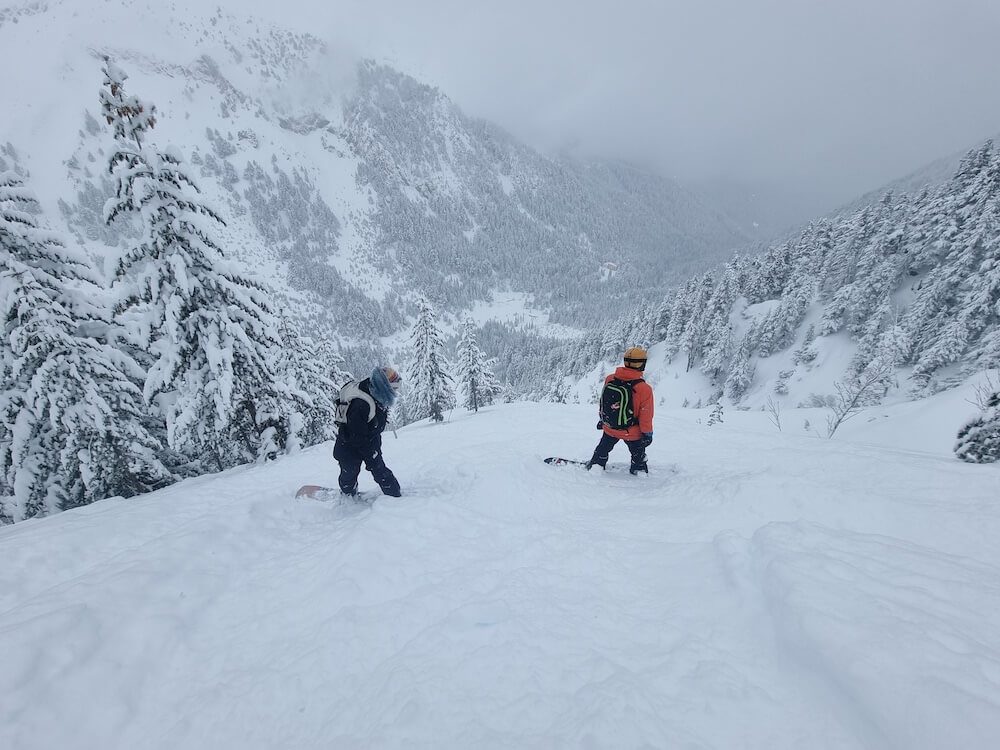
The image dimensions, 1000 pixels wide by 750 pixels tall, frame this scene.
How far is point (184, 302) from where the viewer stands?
10.3 metres

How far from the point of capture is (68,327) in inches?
413

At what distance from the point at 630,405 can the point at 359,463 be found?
4516 millimetres

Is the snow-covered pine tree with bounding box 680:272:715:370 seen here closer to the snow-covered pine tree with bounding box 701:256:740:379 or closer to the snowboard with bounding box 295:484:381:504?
the snow-covered pine tree with bounding box 701:256:740:379

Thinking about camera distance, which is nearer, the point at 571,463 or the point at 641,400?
the point at 641,400

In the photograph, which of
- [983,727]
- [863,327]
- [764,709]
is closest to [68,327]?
[764,709]

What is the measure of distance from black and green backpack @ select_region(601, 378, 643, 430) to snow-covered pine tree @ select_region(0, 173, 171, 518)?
13550 mm

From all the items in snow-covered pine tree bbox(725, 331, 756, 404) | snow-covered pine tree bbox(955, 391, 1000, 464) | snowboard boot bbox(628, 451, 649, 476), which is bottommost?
snowboard boot bbox(628, 451, 649, 476)

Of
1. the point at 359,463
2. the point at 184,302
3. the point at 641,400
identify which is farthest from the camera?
the point at 184,302

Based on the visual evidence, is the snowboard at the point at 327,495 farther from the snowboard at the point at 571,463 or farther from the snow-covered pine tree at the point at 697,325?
the snow-covered pine tree at the point at 697,325

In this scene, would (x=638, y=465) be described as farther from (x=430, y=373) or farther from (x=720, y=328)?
(x=720, y=328)

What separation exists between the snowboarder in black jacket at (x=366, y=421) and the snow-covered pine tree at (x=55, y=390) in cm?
987

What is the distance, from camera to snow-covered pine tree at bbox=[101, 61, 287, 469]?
→ 941 centimetres

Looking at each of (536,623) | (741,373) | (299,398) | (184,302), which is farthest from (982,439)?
(741,373)

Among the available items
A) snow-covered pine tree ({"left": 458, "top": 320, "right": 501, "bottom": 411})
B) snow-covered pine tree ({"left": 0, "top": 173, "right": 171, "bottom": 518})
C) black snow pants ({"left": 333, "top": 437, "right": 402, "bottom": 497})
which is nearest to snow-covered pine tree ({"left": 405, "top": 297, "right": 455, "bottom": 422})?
snow-covered pine tree ({"left": 458, "top": 320, "right": 501, "bottom": 411})
